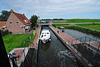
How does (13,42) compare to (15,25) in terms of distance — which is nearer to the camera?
(13,42)

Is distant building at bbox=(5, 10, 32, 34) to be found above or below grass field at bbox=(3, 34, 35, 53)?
above

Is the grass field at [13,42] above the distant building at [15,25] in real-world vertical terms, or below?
below

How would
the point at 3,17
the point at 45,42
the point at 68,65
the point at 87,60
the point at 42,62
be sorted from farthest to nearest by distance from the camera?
the point at 3,17 < the point at 45,42 < the point at 42,62 < the point at 68,65 < the point at 87,60

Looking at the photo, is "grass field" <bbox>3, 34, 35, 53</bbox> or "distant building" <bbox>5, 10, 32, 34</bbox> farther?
"distant building" <bbox>5, 10, 32, 34</bbox>

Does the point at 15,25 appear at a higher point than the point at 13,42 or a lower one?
higher

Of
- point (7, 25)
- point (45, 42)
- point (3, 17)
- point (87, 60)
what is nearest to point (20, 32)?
point (7, 25)

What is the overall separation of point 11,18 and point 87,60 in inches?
990

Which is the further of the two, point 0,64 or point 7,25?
point 7,25

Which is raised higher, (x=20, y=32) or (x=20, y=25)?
(x=20, y=25)

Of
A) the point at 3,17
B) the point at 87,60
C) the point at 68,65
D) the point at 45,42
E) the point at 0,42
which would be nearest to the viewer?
the point at 0,42

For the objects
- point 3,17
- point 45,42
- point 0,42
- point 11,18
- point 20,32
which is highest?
point 3,17

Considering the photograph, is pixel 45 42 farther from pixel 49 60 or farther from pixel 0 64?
pixel 0 64

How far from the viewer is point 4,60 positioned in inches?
46.3

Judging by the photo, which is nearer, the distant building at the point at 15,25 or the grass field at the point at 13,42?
the grass field at the point at 13,42
